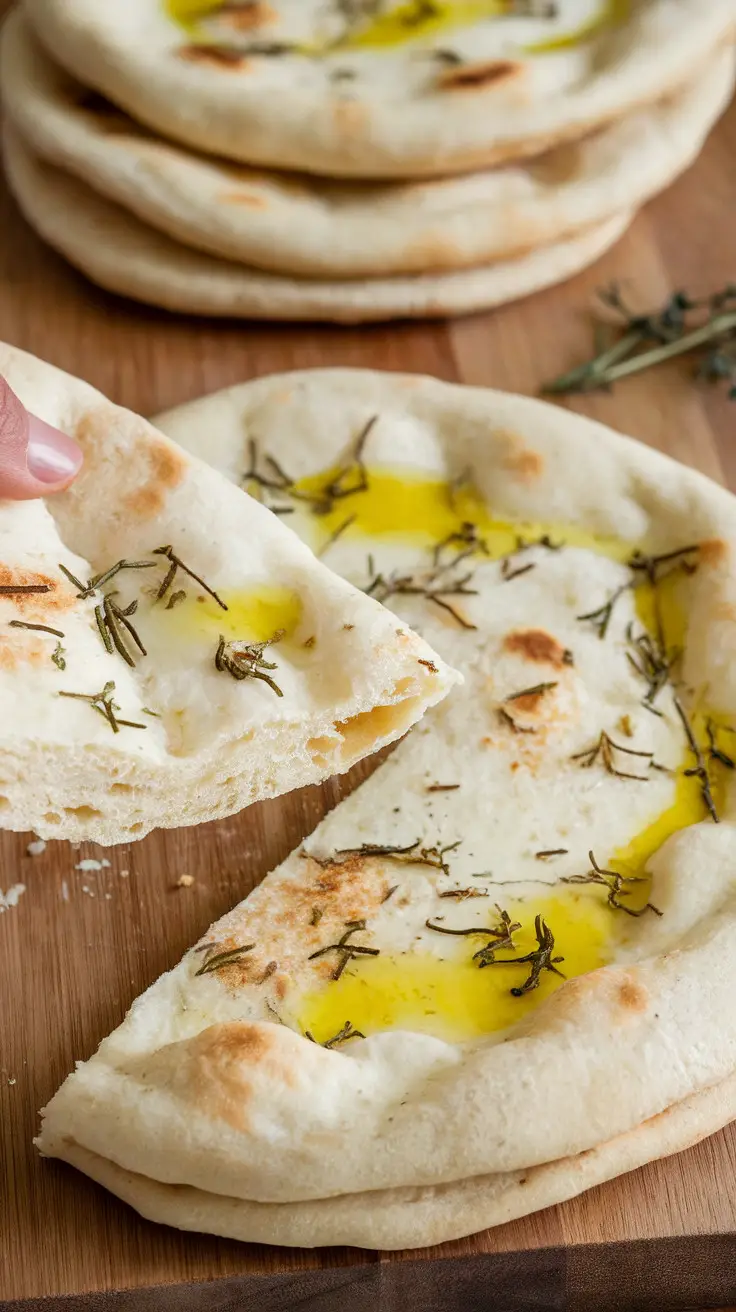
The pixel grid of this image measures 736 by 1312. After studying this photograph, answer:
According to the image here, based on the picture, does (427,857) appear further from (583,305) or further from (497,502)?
(583,305)

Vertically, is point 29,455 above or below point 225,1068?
above

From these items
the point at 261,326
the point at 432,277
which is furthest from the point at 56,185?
the point at 432,277

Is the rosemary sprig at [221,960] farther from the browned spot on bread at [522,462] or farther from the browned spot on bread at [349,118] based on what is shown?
the browned spot on bread at [349,118]

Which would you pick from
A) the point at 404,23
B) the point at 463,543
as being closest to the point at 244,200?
the point at 404,23

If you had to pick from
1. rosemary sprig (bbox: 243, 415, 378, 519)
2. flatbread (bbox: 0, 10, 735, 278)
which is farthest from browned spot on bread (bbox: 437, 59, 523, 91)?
rosemary sprig (bbox: 243, 415, 378, 519)

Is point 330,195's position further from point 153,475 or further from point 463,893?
point 463,893

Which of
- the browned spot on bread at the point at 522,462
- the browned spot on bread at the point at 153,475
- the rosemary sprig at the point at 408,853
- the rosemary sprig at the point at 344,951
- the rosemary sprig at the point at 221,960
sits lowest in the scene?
the rosemary sprig at the point at 221,960

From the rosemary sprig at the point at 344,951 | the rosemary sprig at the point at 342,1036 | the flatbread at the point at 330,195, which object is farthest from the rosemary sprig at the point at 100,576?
the flatbread at the point at 330,195
